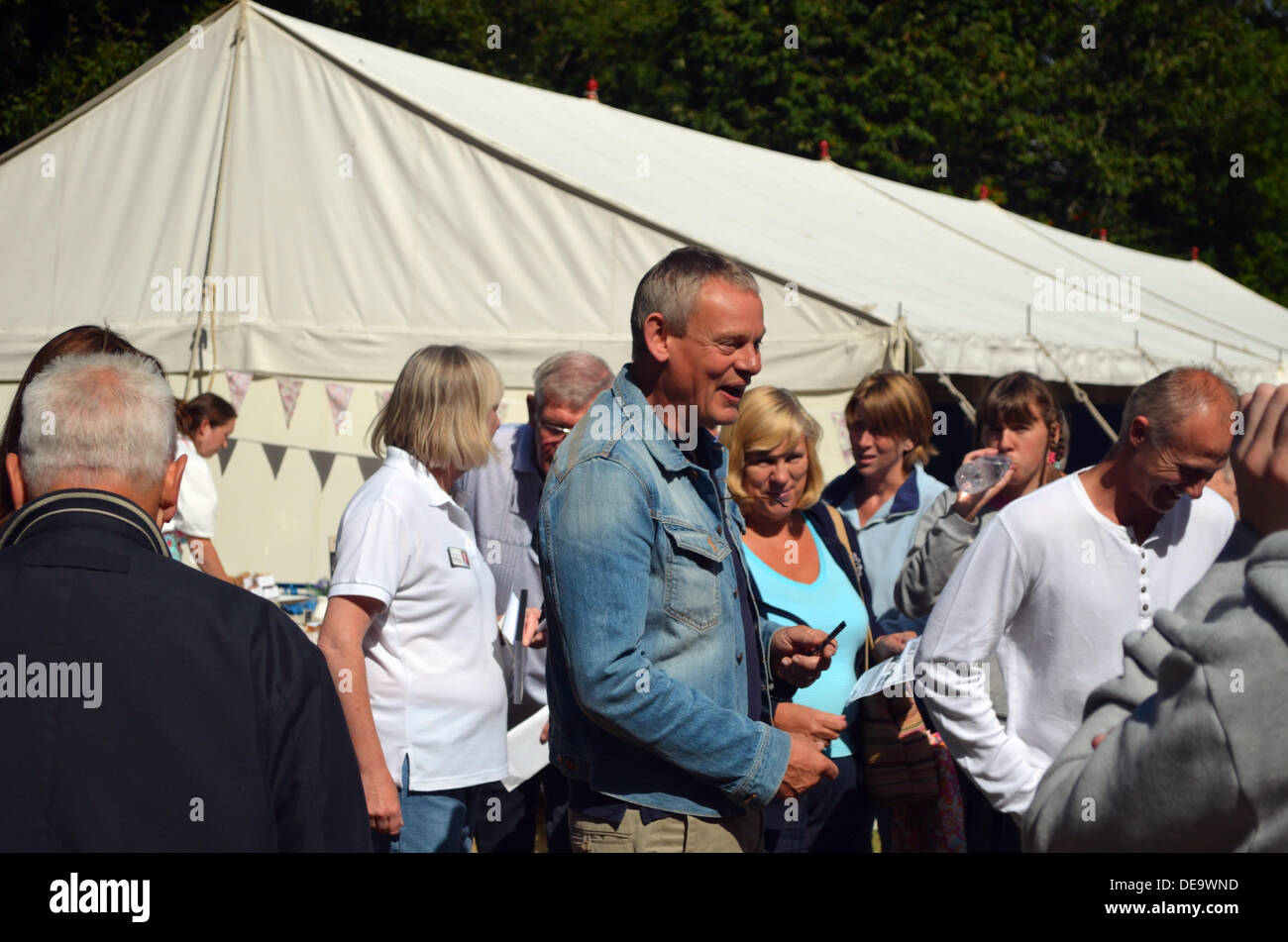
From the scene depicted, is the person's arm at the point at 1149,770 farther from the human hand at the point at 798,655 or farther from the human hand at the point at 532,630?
the human hand at the point at 532,630

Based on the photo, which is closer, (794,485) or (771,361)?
(794,485)

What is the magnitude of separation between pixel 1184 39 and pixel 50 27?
78.2 ft

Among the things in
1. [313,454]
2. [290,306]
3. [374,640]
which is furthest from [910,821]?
[290,306]

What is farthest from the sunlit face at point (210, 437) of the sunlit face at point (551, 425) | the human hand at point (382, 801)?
the human hand at point (382, 801)

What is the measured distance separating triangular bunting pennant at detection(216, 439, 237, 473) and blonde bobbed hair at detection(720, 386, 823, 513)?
407 cm

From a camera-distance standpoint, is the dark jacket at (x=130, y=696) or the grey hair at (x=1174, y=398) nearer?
the dark jacket at (x=130, y=696)

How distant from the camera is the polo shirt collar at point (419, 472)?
10.1 feet

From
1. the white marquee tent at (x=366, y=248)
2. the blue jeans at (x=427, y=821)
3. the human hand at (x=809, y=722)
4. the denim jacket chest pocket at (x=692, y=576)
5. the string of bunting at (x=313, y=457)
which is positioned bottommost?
the blue jeans at (x=427, y=821)

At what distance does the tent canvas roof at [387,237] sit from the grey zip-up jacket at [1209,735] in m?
4.82

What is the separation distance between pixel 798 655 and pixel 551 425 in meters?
1.39

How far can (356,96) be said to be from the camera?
23.9ft

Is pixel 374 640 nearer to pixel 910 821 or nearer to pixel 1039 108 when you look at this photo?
pixel 910 821

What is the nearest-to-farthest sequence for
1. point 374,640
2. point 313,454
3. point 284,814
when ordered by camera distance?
point 284,814, point 374,640, point 313,454

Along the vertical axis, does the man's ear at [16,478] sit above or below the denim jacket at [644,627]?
above
